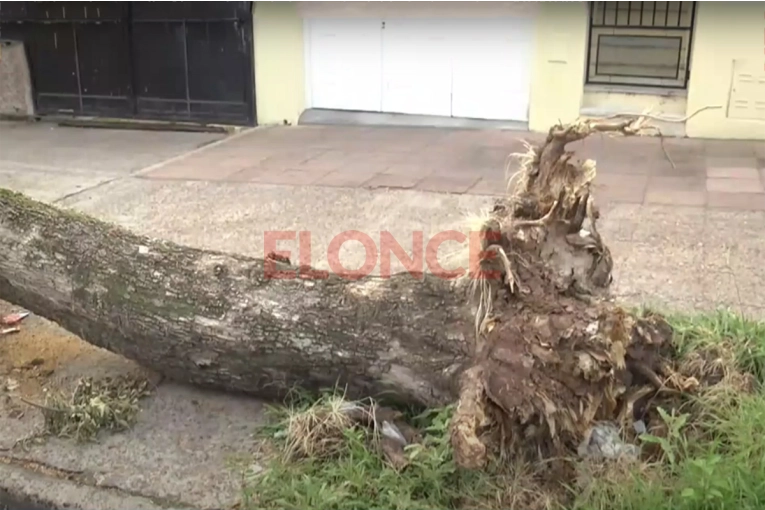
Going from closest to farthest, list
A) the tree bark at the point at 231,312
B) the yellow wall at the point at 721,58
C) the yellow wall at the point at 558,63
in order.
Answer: the tree bark at the point at 231,312 < the yellow wall at the point at 721,58 < the yellow wall at the point at 558,63

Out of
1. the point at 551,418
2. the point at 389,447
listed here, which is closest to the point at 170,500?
the point at 389,447

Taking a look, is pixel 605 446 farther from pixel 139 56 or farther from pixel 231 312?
pixel 139 56

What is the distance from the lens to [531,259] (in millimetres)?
3150

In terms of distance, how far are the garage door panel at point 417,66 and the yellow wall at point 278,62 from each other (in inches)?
43.9

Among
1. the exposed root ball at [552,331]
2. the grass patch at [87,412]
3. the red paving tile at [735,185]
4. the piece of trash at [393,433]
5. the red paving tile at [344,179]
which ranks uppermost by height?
the exposed root ball at [552,331]

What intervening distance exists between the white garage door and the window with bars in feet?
2.60

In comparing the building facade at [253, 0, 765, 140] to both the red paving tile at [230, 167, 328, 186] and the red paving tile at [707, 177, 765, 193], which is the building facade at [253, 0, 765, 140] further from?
the red paving tile at [230, 167, 328, 186]

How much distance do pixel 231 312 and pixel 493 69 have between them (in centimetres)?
687

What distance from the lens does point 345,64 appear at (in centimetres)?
1026

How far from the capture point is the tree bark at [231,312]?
3.25 metres

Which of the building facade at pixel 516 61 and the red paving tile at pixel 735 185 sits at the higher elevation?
the building facade at pixel 516 61

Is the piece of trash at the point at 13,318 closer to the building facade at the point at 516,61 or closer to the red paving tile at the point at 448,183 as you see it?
the red paving tile at the point at 448,183

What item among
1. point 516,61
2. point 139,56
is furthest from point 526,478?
point 139,56

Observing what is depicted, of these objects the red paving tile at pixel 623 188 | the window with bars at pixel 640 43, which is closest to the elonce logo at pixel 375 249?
the red paving tile at pixel 623 188
